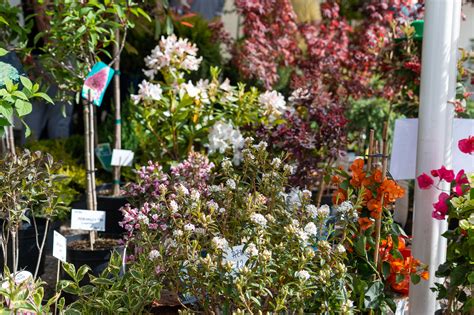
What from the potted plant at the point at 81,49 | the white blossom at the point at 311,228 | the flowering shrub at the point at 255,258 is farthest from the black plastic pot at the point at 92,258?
the white blossom at the point at 311,228

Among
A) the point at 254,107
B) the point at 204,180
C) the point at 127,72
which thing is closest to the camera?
the point at 204,180

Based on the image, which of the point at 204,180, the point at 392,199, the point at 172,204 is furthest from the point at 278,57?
the point at 172,204

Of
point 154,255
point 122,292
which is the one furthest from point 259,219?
point 122,292

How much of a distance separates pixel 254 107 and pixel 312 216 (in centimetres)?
182

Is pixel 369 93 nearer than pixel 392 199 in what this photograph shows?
No

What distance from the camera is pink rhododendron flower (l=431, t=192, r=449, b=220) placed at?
2.35m

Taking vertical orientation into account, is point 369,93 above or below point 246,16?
below

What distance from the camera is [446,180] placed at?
235 cm

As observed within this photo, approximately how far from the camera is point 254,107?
3.92 metres

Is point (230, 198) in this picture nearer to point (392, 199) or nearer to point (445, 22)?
point (392, 199)

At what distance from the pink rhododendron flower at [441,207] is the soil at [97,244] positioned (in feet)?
5.32

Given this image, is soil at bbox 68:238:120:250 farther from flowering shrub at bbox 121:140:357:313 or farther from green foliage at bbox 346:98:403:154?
green foliage at bbox 346:98:403:154

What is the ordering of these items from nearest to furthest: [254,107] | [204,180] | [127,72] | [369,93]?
[204,180] < [254,107] < [369,93] < [127,72]

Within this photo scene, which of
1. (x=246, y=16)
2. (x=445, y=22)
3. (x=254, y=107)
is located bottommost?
(x=254, y=107)
